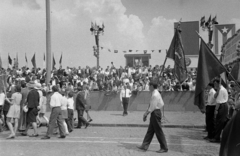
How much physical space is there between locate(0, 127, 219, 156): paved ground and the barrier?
22.0ft

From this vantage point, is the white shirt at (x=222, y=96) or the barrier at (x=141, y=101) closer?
the white shirt at (x=222, y=96)

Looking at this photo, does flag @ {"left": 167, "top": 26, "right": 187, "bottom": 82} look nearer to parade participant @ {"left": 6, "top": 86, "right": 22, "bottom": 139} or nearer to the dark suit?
the dark suit

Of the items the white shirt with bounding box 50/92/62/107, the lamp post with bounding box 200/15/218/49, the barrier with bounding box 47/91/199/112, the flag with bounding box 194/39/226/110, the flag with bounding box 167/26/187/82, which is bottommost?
the barrier with bounding box 47/91/199/112

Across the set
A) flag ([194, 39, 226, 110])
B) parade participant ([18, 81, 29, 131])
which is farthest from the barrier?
flag ([194, 39, 226, 110])

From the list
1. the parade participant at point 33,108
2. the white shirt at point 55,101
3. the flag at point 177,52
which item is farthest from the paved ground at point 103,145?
the flag at point 177,52

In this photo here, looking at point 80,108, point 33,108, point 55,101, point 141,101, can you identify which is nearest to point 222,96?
point 55,101

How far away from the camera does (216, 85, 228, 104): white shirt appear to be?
8984mm

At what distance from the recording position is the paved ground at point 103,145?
739 centimetres

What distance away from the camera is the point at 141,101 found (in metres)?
17.8

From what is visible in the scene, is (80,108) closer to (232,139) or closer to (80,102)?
(80,102)

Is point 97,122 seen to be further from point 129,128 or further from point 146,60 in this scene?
point 146,60

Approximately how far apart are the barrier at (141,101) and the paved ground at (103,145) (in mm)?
6709

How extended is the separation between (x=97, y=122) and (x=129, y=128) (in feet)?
5.77

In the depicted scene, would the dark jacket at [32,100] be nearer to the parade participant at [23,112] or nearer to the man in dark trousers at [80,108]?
the parade participant at [23,112]
